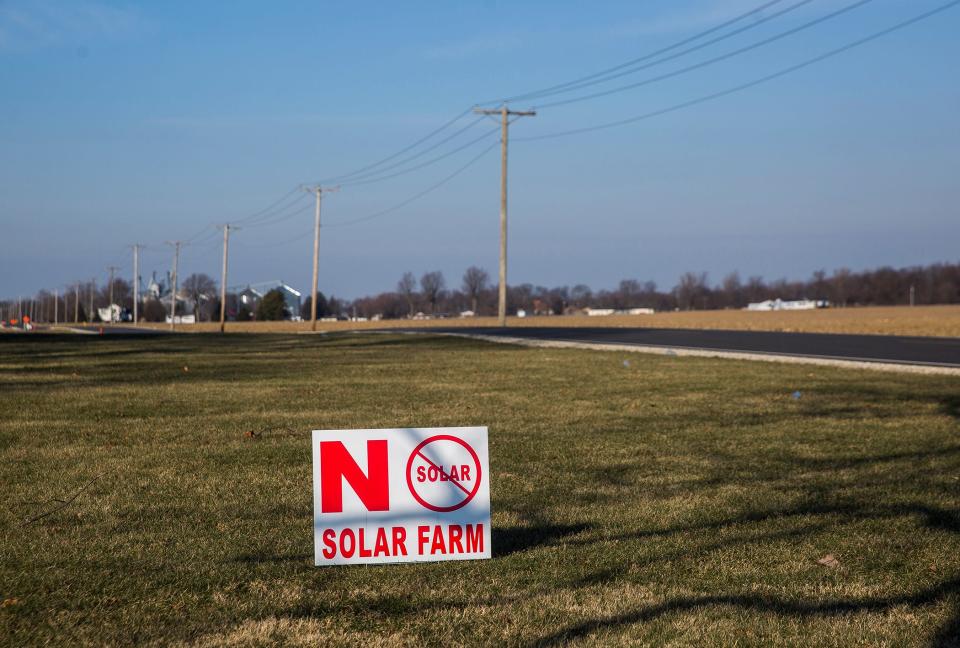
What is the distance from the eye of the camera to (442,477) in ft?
20.1

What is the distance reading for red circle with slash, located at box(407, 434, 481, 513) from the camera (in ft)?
20.1

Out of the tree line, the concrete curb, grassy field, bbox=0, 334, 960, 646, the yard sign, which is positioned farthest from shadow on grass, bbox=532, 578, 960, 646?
the tree line

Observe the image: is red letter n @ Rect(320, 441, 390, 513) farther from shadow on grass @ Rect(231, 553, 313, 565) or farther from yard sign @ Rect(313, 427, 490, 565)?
shadow on grass @ Rect(231, 553, 313, 565)

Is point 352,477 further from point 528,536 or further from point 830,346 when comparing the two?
point 830,346

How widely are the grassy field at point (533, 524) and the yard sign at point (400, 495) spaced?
15 centimetres

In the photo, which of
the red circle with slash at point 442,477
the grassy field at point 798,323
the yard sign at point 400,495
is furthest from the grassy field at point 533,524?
the grassy field at point 798,323

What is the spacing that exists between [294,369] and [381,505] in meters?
16.7

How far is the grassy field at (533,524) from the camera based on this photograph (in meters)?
5.00

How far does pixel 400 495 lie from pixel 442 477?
0.27 meters

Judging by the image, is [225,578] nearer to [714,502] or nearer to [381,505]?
[381,505]

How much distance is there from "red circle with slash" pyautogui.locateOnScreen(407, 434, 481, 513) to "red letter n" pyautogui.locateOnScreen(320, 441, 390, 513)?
15cm

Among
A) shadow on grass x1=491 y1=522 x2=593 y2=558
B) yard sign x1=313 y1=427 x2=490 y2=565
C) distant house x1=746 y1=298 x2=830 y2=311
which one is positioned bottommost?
shadow on grass x1=491 y1=522 x2=593 y2=558

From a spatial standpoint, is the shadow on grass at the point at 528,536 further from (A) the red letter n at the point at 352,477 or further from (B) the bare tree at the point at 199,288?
(B) the bare tree at the point at 199,288

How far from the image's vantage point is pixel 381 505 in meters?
6.07
